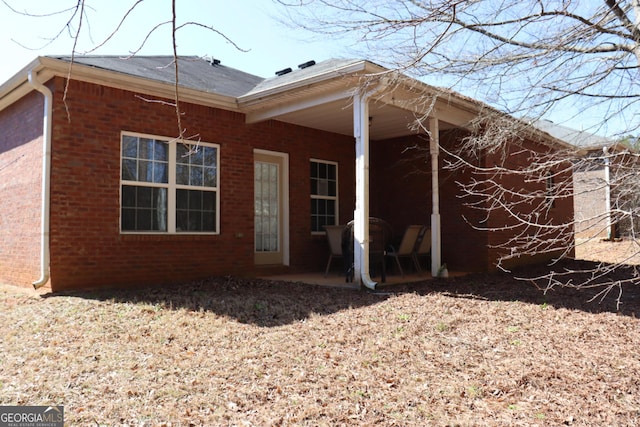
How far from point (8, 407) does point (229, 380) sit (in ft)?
5.09

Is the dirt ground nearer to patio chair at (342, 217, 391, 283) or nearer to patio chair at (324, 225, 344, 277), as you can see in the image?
patio chair at (342, 217, 391, 283)

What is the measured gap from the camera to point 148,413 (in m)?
3.55

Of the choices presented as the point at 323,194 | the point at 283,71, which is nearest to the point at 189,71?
the point at 283,71

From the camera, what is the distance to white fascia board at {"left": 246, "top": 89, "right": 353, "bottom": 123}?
802cm

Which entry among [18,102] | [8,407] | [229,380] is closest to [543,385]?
[229,380]

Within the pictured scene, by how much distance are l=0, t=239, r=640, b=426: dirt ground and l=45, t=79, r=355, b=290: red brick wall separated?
0.84 meters

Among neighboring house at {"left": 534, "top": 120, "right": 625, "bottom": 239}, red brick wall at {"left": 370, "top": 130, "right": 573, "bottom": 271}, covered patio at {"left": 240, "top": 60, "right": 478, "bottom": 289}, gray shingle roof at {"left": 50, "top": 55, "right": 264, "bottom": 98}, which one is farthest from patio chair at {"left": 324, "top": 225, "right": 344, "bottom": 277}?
neighboring house at {"left": 534, "top": 120, "right": 625, "bottom": 239}

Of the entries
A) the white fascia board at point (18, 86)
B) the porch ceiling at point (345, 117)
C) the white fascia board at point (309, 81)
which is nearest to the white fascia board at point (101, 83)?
the white fascia board at point (18, 86)

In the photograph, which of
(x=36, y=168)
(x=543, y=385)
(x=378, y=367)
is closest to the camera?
(x=543, y=385)

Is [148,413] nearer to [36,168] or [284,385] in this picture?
[284,385]

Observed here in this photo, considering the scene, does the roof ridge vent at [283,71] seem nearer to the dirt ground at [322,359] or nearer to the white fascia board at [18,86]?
the white fascia board at [18,86]

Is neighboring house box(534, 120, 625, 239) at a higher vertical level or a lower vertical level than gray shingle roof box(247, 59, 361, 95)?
lower

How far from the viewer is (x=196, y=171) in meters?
8.91

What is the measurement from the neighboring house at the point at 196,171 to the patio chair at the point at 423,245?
0.49m
